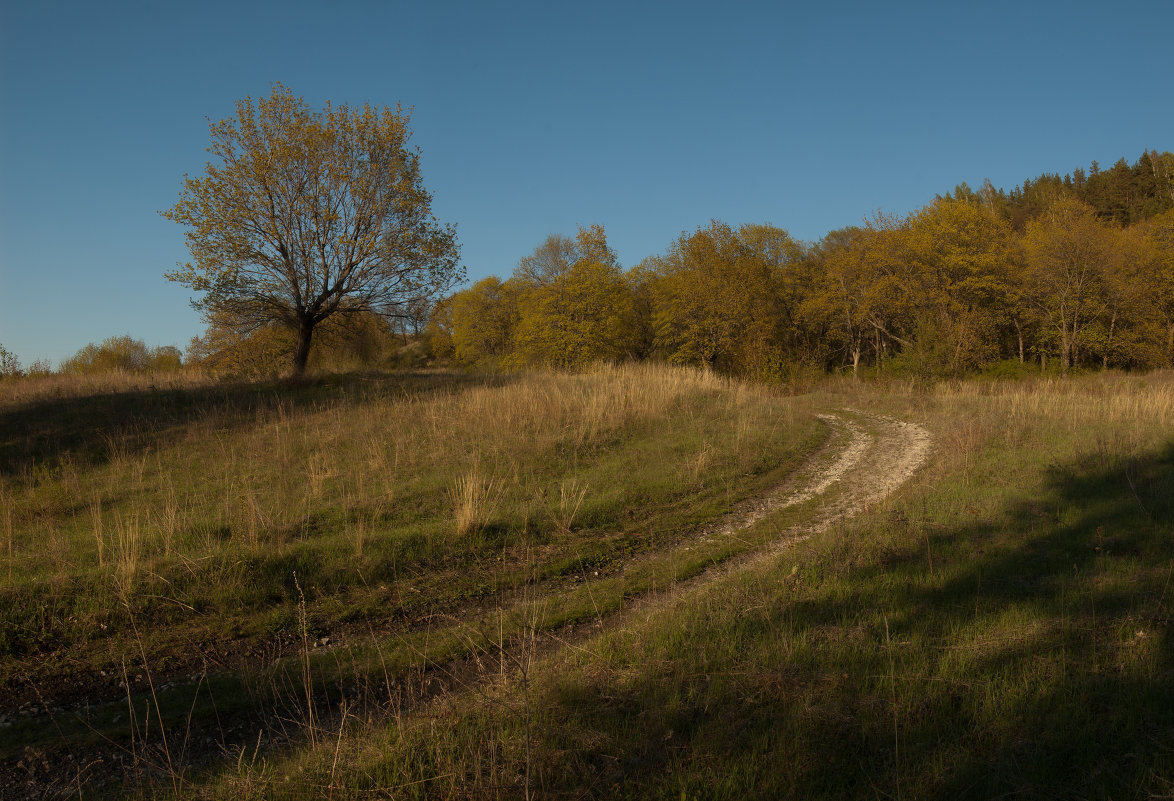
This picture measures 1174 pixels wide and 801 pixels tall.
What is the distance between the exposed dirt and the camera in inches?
146

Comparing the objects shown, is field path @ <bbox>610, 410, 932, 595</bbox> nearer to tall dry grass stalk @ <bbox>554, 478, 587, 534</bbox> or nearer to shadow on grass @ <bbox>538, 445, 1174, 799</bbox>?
tall dry grass stalk @ <bbox>554, 478, 587, 534</bbox>

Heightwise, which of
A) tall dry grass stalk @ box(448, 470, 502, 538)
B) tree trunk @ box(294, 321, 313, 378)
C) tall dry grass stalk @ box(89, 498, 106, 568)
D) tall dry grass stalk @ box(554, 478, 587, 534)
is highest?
tree trunk @ box(294, 321, 313, 378)

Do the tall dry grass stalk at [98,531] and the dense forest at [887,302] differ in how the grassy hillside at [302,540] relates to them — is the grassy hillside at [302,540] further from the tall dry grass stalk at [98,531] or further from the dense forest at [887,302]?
the dense forest at [887,302]

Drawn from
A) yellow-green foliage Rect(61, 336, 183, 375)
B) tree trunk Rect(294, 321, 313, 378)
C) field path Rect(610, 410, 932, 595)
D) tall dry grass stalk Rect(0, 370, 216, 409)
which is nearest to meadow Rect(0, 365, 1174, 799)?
field path Rect(610, 410, 932, 595)

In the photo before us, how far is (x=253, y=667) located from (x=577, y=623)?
2928mm

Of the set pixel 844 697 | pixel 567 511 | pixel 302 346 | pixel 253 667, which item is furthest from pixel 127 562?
pixel 302 346

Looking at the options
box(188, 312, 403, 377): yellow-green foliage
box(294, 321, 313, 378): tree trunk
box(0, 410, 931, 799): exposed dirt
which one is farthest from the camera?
box(188, 312, 403, 377): yellow-green foliage

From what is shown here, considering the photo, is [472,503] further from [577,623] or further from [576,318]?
[576,318]

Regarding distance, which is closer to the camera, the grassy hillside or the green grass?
the green grass

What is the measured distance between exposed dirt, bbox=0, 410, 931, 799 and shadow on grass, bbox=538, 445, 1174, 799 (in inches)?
36.5

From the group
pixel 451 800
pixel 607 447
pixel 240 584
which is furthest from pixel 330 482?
pixel 451 800

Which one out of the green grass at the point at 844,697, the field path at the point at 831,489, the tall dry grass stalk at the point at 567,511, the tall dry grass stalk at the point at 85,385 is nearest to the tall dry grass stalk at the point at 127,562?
the green grass at the point at 844,697

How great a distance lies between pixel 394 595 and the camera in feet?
21.9

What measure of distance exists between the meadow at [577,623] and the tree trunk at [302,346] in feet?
29.5
